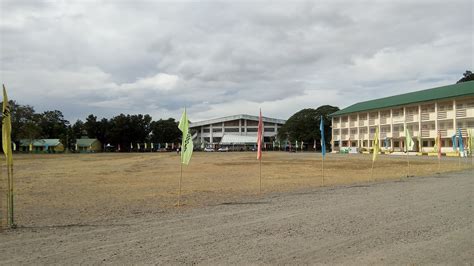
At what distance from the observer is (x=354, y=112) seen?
8181 centimetres

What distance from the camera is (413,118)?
2591 inches

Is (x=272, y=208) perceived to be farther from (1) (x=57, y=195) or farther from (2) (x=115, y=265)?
(1) (x=57, y=195)

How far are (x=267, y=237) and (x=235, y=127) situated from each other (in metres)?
119

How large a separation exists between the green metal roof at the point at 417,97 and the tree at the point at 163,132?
52081mm

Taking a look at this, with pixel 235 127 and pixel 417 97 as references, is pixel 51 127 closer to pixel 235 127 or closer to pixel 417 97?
pixel 235 127

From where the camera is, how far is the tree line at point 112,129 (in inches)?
4070

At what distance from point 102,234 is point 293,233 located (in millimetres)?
3826

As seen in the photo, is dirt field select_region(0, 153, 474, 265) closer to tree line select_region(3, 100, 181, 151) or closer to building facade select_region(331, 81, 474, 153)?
building facade select_region(331, 81, 474, 153)

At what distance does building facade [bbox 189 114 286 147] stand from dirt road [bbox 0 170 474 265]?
368ft

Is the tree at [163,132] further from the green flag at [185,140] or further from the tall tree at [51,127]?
the green flag at [185,140]

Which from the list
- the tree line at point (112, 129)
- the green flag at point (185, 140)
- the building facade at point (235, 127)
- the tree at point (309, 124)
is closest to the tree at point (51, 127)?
the tree line at point (112, 129)

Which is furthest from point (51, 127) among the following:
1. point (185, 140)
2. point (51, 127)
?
point (185, 140)

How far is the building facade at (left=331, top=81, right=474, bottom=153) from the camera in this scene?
186 feet

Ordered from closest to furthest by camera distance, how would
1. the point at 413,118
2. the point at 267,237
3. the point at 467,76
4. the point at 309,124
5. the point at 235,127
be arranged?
the point at 267,237 → the point at 413,118 → the point at 467,76 → the point at 309,124 → the point at 235,127
